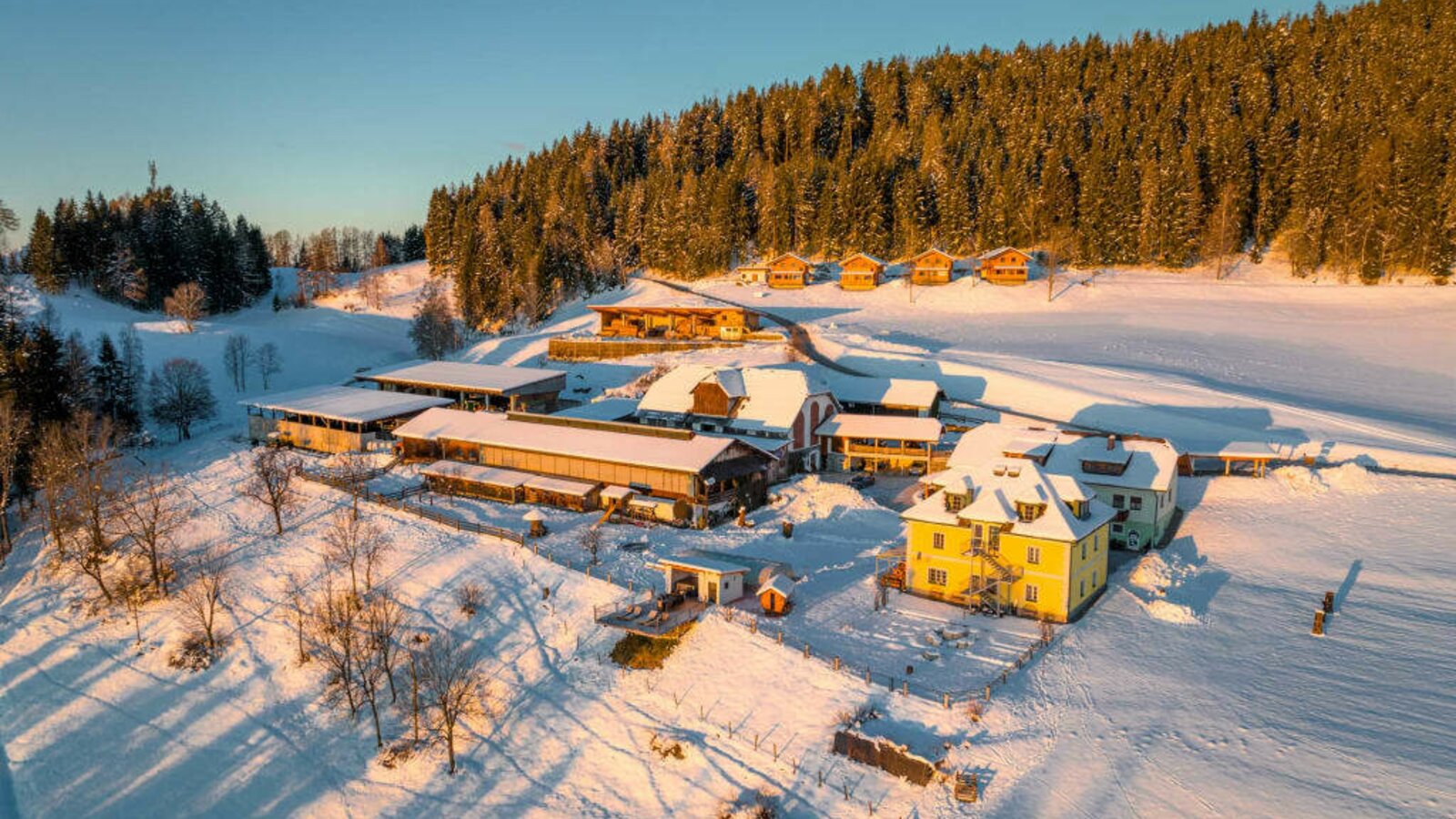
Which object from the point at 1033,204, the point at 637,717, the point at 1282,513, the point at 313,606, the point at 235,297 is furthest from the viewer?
the point at 235,297

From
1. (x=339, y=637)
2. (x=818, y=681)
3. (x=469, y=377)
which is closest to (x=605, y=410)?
(x=469, y=377)

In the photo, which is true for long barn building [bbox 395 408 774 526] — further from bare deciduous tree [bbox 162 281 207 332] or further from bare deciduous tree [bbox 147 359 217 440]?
bare deciduous tree [bbox 162 281 207 332]

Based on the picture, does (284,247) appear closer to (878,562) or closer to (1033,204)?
(1033,204)

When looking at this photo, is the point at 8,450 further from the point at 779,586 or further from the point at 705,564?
the point at 779,586

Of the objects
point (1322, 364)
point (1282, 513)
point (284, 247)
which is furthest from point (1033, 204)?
point (284, 247)

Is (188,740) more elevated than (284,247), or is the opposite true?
(284,247)
